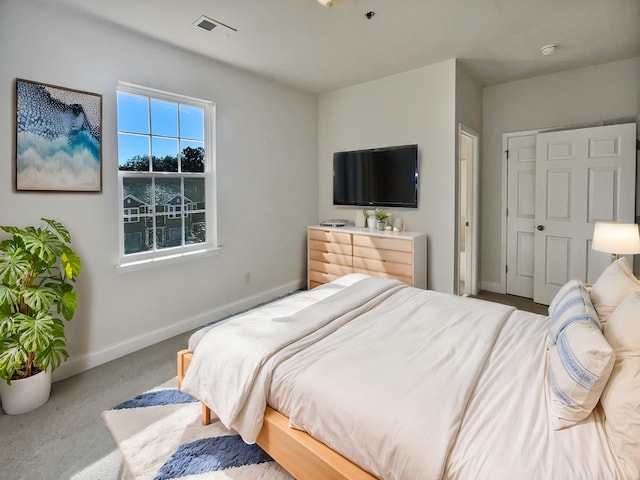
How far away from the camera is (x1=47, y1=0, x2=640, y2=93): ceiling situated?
8.20 ft

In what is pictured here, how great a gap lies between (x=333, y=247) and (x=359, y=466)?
313cm

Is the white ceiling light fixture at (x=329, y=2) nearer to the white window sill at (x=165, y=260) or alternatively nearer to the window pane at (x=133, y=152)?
the window pane at (x=133, y=152)

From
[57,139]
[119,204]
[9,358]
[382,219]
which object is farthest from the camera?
[382,219]

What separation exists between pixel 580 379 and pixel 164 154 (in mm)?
3360

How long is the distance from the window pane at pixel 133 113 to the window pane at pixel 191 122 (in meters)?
0.35

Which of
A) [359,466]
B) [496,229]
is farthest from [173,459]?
[496,229]

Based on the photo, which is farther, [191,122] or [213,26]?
[191,122]

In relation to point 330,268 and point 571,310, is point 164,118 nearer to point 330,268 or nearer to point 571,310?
point 330,268

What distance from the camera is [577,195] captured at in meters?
3.78

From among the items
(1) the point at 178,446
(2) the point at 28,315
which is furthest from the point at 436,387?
(2) the point at 28,315

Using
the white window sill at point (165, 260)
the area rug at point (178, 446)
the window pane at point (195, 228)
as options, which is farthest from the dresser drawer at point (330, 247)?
the area rug at point (178, 446)

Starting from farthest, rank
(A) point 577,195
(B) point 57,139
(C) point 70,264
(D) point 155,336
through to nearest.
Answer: (A) point 577,195 → (D) point 155,336 → (B) point 57,139 → (C) point 70,264

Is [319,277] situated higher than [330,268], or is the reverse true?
[330,268]

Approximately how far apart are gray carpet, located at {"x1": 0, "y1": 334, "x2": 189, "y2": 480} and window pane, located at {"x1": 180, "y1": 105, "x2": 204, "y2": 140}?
213cm
